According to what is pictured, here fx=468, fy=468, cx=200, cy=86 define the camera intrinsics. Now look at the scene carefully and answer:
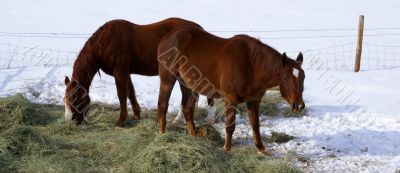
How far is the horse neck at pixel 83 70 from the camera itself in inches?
281

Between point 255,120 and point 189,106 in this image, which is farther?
point 189,106

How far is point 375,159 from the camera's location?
596cm

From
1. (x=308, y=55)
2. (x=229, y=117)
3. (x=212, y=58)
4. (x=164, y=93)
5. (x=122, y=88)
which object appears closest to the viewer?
(x=229, y=117)

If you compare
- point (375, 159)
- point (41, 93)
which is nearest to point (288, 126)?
point (375, 159)

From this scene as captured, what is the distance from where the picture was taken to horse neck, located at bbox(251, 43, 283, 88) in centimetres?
571

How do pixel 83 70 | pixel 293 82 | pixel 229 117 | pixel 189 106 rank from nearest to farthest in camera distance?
pixel 293 82 → pixel 229 117 → pixel 189 106 → pixel 83 70

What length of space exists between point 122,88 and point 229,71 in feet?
7.22

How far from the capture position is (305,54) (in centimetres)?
1452

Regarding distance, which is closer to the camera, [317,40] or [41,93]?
[41,93]

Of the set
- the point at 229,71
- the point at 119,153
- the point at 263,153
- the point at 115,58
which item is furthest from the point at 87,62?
the point at 263,153

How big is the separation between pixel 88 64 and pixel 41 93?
2323mm

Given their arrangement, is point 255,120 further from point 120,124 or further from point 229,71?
point 120,124

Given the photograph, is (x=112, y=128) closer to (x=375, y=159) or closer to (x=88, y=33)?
(x=375, y=159)

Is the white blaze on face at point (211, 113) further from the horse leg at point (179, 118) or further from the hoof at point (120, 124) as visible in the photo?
the hoof at point (120, 124)
